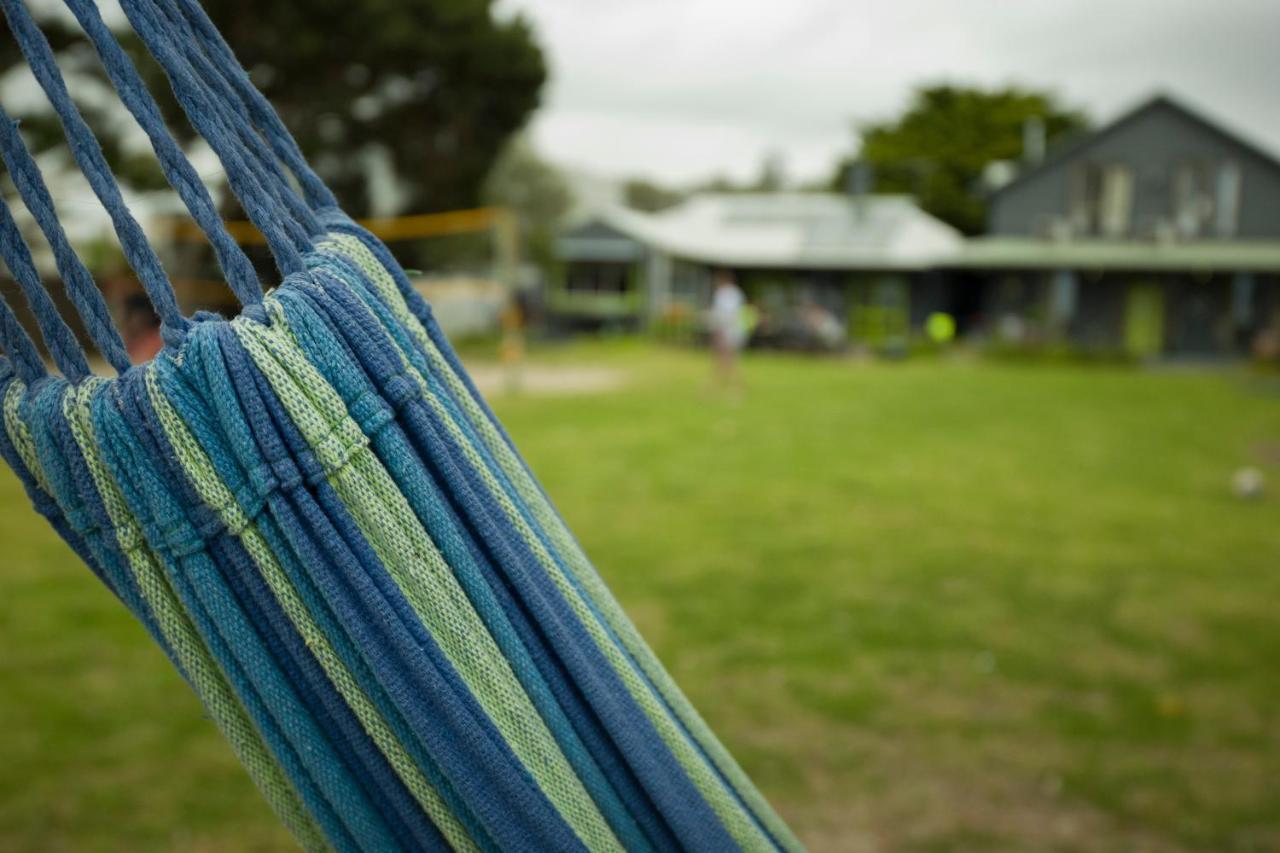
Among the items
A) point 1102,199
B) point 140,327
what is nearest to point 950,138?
point 1102,199

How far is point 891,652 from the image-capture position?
439 cm

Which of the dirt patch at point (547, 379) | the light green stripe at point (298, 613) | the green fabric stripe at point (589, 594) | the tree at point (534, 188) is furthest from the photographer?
the tree at point (534, 188)

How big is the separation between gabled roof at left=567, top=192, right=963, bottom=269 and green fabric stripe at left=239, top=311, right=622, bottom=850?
23.9m

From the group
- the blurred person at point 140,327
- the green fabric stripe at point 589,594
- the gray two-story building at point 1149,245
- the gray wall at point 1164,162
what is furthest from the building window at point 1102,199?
the green fabric stripe at point 589,594

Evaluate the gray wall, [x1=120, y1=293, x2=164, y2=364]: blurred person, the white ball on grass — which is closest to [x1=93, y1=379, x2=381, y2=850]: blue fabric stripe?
[x1=120, y1=293, x2=164, y2=364]: blurred person

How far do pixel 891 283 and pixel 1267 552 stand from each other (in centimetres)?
1933

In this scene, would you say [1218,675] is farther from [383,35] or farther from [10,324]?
[383,35]

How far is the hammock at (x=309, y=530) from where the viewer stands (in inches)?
35.3

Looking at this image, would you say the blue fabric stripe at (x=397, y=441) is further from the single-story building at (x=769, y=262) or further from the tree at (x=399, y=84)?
the single-story building at (x=769, y=262)

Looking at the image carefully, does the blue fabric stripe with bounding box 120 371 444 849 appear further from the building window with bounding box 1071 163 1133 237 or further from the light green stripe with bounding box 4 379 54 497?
the building window with bounding box 1071 163 1133 237

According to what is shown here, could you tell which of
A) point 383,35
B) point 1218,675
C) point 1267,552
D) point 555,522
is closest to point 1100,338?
point 383,35

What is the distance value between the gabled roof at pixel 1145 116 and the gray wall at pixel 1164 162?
23 mm

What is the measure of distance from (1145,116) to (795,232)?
8583mm

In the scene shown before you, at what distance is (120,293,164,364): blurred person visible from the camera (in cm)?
313
